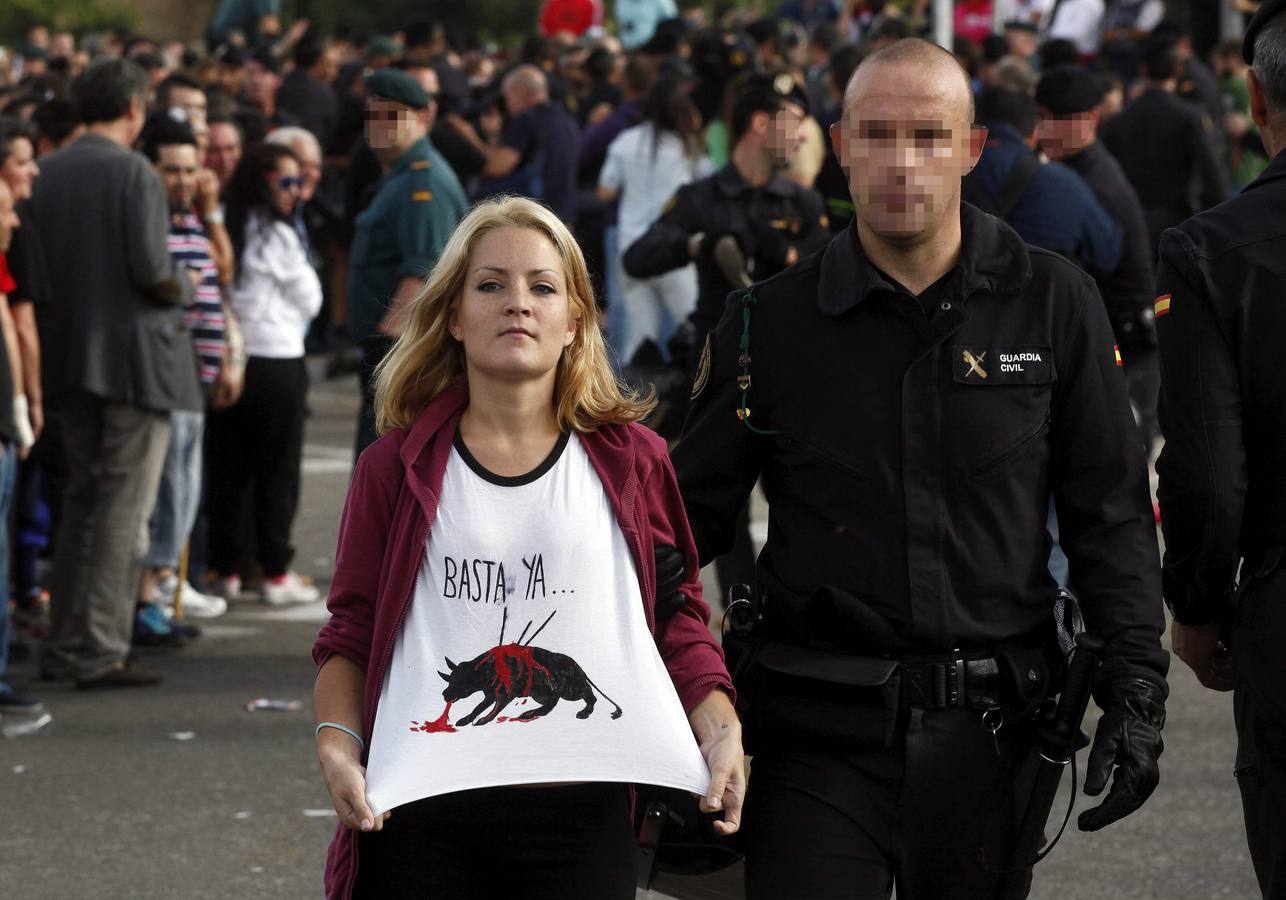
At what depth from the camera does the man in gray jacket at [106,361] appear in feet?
24.1

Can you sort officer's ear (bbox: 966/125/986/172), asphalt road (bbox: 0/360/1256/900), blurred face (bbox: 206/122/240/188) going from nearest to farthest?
officer's ear (bbox: 966/125/986/172)
asphalt road (bbox: 0/360/1256/900)
blurred face (bbox: 206/122/240/188)

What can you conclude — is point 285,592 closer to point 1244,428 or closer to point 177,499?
point 177,499

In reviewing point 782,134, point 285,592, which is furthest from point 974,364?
point 285,592

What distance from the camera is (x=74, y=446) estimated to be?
7.50 meters

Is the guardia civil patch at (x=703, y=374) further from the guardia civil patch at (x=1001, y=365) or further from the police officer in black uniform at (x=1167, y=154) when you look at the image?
the police officer in black uniform at (x=1167, y=154)

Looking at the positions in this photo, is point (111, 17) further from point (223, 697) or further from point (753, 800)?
point (753, 800)

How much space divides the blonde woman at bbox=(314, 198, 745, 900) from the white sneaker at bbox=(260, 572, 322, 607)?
6.00 metres

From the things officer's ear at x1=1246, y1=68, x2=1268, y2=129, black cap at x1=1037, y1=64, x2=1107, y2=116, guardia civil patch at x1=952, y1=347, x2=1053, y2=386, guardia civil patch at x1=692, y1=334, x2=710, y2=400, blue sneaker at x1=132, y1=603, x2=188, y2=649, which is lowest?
blue sneaker at x1=132, y1=603, x2=188, y2=649

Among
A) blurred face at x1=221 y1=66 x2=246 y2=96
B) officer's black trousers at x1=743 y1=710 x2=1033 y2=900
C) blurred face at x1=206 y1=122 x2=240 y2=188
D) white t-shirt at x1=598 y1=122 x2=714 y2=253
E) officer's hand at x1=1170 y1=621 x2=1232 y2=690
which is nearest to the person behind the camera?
officer's black trousers at x1=743 y1=710 x2=1033 y2=900

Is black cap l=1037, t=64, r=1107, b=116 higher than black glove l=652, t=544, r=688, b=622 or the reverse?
higher

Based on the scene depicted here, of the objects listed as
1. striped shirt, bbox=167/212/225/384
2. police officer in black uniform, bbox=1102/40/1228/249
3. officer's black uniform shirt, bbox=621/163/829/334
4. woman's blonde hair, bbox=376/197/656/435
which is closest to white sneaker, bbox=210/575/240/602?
striped shirt, bbox=167/212/225/384

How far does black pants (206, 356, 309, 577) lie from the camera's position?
29.2ft

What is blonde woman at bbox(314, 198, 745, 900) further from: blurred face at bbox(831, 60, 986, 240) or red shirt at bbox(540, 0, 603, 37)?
red shirt at bbox(540, 0, 603, 37)

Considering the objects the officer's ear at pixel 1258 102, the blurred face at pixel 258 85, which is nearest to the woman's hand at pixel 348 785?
the officer's ear at pixel 1258 102
